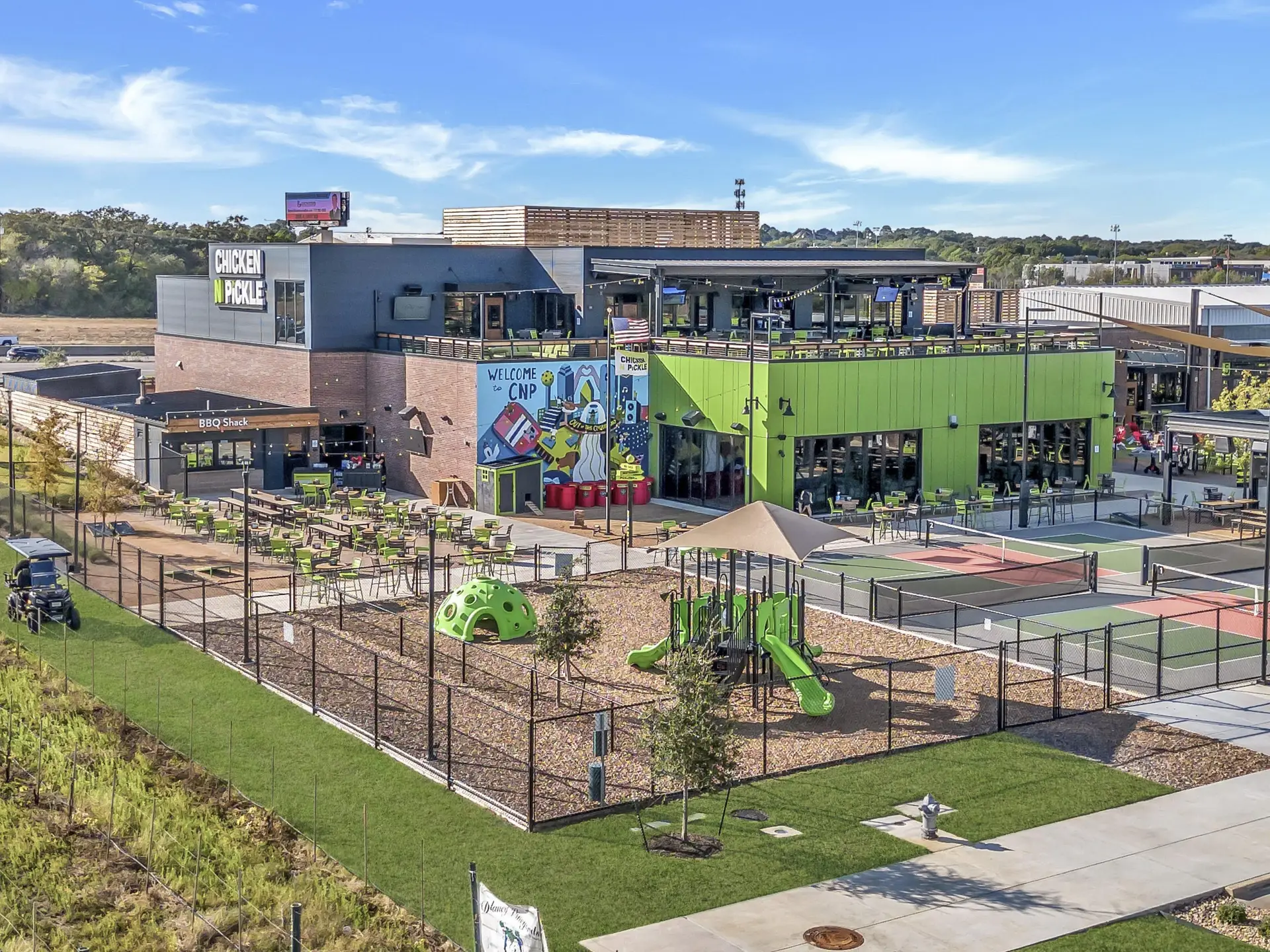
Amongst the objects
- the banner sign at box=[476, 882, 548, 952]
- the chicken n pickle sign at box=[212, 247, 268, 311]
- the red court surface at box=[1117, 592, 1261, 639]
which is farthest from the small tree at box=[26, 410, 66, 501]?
the banner sign at box=[476, 882, 548, 952]

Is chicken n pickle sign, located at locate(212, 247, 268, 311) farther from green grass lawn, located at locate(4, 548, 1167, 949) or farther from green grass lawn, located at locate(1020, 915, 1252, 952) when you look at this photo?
green grass lawn, located at locate(1020, 915, 1252, 952)

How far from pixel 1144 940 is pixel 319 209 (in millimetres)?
55007

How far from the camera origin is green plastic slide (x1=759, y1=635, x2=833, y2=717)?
24906mm

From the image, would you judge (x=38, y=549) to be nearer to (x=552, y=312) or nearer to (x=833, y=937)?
(x=833, y=937)

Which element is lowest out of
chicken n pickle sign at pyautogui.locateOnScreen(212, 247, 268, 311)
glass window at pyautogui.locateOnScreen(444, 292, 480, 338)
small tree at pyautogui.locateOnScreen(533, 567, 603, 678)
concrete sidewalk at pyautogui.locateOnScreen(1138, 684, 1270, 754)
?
concrete sidewalk at pyautogui.locateOnScreen(1138, 684, 1270, 754)

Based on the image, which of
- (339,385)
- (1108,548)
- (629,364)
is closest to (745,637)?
(1108,548)

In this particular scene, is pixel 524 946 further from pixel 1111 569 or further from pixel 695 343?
pixel 695 343

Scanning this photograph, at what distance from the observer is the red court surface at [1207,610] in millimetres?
31344

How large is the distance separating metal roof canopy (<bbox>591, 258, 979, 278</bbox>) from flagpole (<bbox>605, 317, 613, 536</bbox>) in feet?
14.3

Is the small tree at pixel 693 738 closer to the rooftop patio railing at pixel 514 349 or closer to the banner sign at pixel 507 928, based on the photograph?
the banner sign at pixel 507 928

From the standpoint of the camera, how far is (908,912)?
17406 mm

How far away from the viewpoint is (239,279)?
57.0m

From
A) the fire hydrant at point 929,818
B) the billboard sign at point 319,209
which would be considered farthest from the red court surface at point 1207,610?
the billboard sign at point 319,209

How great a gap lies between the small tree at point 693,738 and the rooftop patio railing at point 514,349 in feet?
94.3
